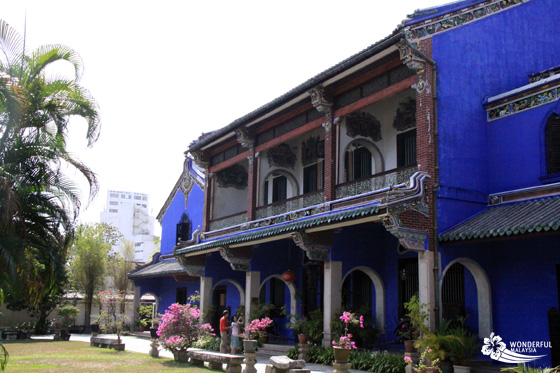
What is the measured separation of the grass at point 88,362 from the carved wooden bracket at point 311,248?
3916 millimetres

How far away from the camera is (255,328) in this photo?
16.5 m

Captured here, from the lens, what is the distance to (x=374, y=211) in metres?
13.5

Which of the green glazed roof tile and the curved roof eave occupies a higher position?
the curved roof eave

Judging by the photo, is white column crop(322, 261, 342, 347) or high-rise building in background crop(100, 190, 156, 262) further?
high-rise building in background crop(100, 190, 156, 262)

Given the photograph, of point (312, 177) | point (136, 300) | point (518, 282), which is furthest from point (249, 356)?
point (136, 300)

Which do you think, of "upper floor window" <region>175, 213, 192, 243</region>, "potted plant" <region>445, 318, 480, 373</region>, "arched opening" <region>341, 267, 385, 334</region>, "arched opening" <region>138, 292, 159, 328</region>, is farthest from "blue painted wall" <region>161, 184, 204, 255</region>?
"potted plant" <region>445, 318, 480, 373</region>

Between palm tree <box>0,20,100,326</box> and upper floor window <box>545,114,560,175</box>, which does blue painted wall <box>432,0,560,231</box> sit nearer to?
upper floor window <box>545,114,560,175</box>

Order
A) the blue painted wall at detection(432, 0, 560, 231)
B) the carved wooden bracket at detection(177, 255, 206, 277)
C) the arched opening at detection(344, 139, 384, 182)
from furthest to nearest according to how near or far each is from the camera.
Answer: the carved wooden bracket at detection(177, 255, 206, 277) < the arched opening at detection(344, 139, 384, 182) < the blue painted wall at detection(432, 0, 560, 231)

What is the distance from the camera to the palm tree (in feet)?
35.8

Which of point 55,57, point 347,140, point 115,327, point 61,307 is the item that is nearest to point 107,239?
point 61,307

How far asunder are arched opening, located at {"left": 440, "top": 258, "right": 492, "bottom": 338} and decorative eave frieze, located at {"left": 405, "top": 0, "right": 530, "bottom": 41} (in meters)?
5.44

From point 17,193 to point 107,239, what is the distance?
33359 mm

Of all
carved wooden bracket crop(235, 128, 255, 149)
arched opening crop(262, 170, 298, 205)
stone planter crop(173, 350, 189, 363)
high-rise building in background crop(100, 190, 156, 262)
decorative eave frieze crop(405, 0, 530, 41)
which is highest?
high-rise building in background crop(100, 190, 156, 262)

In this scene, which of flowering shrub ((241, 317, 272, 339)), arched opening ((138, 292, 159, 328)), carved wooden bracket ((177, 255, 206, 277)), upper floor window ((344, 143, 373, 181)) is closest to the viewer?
flowering shrub ((241, 317, 272, 339))
